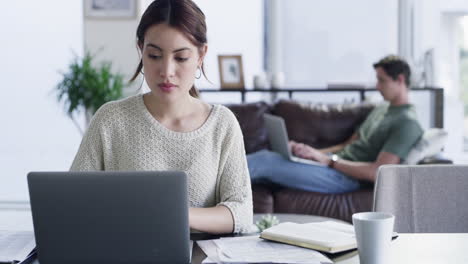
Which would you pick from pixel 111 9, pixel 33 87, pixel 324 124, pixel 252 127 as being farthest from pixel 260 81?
pixel 33 87

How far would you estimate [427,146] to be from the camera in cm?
366

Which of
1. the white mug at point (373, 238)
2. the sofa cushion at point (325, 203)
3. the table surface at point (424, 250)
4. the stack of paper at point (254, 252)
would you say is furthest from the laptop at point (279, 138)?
the white mug at point (373, 238)

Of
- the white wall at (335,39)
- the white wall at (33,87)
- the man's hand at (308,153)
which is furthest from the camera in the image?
the white wall at (335,39)

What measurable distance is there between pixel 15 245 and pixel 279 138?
2.45 m

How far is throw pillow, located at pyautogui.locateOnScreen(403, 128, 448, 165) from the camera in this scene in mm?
3615

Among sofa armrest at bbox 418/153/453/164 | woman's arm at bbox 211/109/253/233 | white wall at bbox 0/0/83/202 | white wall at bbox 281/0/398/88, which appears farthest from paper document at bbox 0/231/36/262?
white wall at bbox 281/0/398/88

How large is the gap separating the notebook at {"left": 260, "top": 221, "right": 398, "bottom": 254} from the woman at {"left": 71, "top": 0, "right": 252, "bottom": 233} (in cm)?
24

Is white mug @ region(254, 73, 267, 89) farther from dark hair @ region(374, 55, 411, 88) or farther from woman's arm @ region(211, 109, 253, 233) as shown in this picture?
woman's arm @ region(211, 109, 253, 233)

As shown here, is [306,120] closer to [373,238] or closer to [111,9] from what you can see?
[111,9]

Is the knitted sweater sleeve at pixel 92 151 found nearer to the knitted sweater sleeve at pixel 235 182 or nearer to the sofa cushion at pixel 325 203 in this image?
the knitted sweater sleeve at pixel 235 182

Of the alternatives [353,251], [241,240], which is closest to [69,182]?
[241,240]

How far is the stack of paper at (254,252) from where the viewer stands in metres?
1.27

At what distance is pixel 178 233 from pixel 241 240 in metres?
0.26

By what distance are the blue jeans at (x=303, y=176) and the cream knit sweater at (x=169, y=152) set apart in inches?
75.9
